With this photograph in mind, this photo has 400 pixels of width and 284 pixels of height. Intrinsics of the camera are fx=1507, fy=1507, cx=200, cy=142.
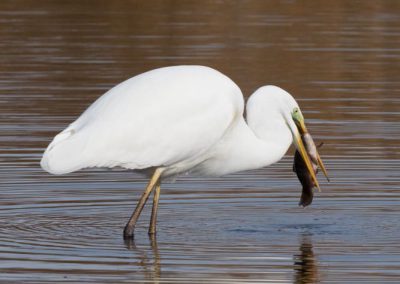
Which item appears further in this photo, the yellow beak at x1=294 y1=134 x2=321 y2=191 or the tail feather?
the yellow beak at x1=294 y1=134 x2=321 y2=191

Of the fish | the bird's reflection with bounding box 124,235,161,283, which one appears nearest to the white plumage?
the fish

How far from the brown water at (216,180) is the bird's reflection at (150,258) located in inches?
0.7

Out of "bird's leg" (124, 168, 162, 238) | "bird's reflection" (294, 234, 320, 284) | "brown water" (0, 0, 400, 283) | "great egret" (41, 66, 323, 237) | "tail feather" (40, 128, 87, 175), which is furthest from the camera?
"bird's leg" (124, 168, 162, 238)

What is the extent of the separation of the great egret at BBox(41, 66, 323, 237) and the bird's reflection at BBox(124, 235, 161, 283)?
0.60ft

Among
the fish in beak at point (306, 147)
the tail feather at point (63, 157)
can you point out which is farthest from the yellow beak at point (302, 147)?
the tail feather at point (63, 157)

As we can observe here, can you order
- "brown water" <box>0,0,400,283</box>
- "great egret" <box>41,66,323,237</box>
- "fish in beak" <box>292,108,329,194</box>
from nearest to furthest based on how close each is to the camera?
1. "brown water" <box>0,0,400,283</box>
2. "great egret" <box>41,66,323,237</box>
3. "fish in beak" <box>292,108,329,194</box>

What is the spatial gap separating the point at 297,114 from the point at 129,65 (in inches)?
447

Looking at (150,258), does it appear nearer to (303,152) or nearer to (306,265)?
(306,265)

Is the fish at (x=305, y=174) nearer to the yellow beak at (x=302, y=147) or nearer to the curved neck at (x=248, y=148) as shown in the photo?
the yellow beak at (x=302, y=147)

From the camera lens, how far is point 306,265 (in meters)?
11.2

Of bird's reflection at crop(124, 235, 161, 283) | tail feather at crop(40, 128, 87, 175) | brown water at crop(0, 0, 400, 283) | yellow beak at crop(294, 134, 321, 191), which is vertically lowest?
brown water at crop(0, 0, 400, 283)

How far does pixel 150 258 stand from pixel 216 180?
3.68m

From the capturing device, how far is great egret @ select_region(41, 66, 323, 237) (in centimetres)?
1180

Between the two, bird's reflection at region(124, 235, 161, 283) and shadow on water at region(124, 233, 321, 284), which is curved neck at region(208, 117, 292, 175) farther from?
bird's reflection at region(124, 235, 161, 283)
